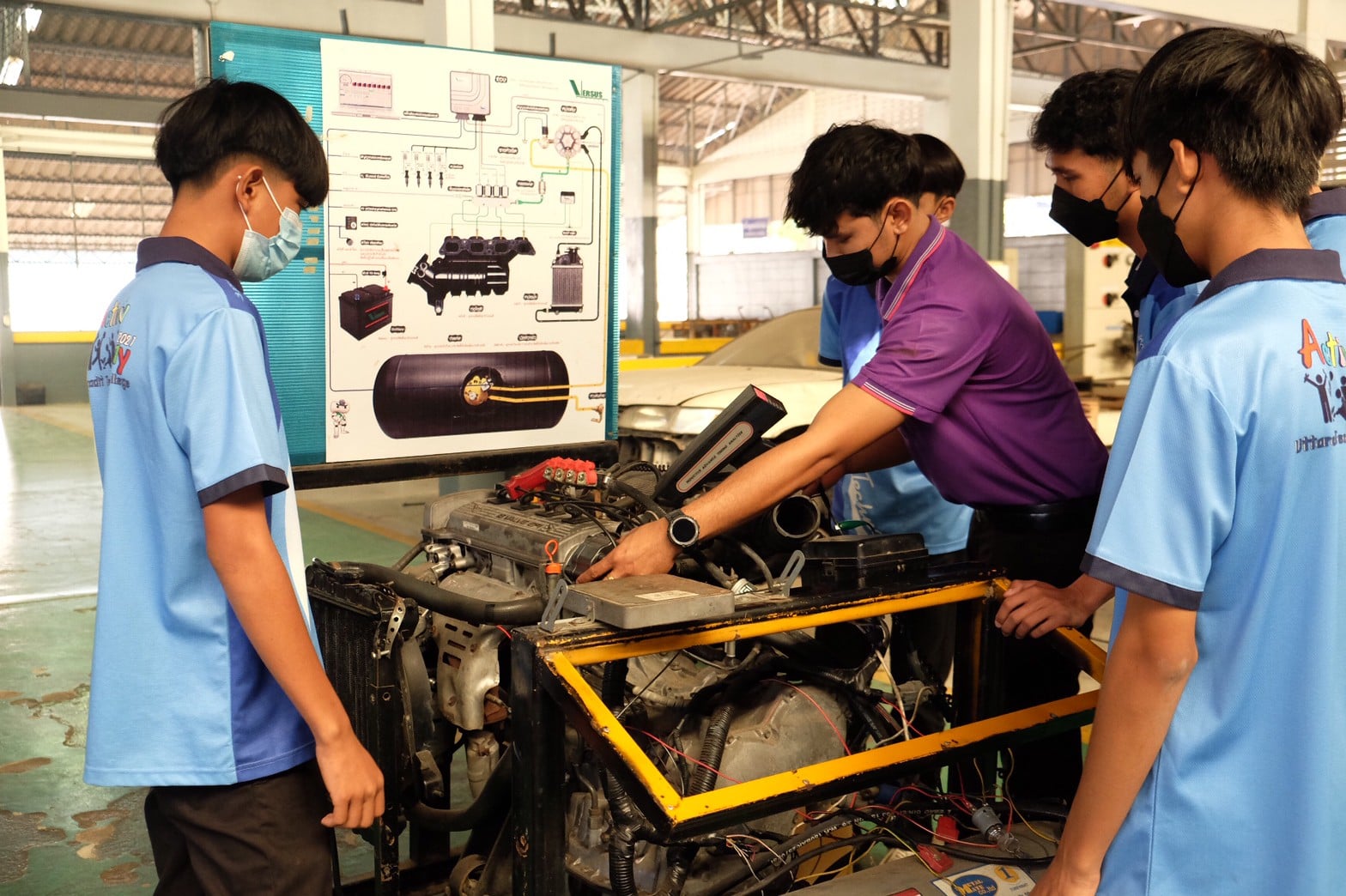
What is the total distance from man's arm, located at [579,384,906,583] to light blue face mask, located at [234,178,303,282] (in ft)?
2.49

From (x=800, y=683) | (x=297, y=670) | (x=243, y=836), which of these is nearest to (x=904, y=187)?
(x=800, y=683)

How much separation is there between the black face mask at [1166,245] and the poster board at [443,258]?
2.35 metres

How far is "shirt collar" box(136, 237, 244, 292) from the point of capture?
1.65m

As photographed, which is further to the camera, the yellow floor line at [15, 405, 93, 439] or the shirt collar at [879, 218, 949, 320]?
the yellow floor line at [15, 405, 93, 439]

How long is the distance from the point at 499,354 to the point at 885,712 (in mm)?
1821

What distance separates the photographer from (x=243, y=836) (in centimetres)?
166

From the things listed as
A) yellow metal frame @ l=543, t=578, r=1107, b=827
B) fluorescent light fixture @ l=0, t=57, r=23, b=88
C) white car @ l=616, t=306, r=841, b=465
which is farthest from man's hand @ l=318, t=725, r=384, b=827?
fluorescent light fixture @ l=0, t=57, r=23, b=88

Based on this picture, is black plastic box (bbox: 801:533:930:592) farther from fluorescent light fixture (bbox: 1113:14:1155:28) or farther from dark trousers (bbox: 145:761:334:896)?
fluorescent light fixture (bbox: 1113:14:1155:28)

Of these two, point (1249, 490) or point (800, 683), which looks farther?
point (800, 683)

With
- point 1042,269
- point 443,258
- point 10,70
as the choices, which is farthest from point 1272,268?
point 1042,269

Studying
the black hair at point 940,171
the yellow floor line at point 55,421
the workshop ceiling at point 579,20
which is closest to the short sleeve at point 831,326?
the black hair at point 940,171

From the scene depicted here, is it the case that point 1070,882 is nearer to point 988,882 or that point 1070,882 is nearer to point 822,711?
point 988,882

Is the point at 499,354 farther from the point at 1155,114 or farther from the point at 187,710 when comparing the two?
the point at 1155,114

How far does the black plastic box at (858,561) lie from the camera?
86.0 inches
